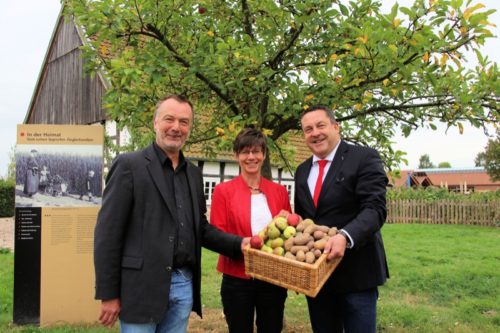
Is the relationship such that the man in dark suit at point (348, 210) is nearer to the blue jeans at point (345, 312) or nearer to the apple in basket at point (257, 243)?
the blue jeans at point (345, 312)

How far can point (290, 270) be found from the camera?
280cm

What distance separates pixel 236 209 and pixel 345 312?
1077 millimetres

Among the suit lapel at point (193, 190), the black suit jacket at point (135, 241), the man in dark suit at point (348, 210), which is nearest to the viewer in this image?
the black suit jacket at point (135, 241)

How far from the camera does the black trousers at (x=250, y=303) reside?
348cm

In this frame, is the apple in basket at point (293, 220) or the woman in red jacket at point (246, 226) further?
the woman in red jacket at point (246, 226)

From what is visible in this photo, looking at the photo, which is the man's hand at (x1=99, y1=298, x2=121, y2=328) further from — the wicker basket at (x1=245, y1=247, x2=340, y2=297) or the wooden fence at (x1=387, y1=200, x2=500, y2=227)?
the wooden fence at (x1=387, y1=200, x2=500, y2=227)

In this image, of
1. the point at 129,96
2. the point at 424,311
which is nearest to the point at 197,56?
the point at 129,96

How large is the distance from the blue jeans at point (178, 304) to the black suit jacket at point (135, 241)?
0.12 metres

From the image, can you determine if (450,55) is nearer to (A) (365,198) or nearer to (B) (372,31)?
(B) (372,31)

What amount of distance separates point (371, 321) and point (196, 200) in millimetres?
1463

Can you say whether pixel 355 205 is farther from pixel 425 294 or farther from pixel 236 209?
pixel 425 294

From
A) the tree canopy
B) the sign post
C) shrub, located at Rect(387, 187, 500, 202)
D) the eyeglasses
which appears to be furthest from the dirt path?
shrub, located at Rect(387, 187, 500, 202)

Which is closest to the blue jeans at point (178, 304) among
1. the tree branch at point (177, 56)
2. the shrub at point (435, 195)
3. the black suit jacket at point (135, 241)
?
the black suit jacket at point (135, 241)

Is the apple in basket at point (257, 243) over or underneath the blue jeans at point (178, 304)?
over
